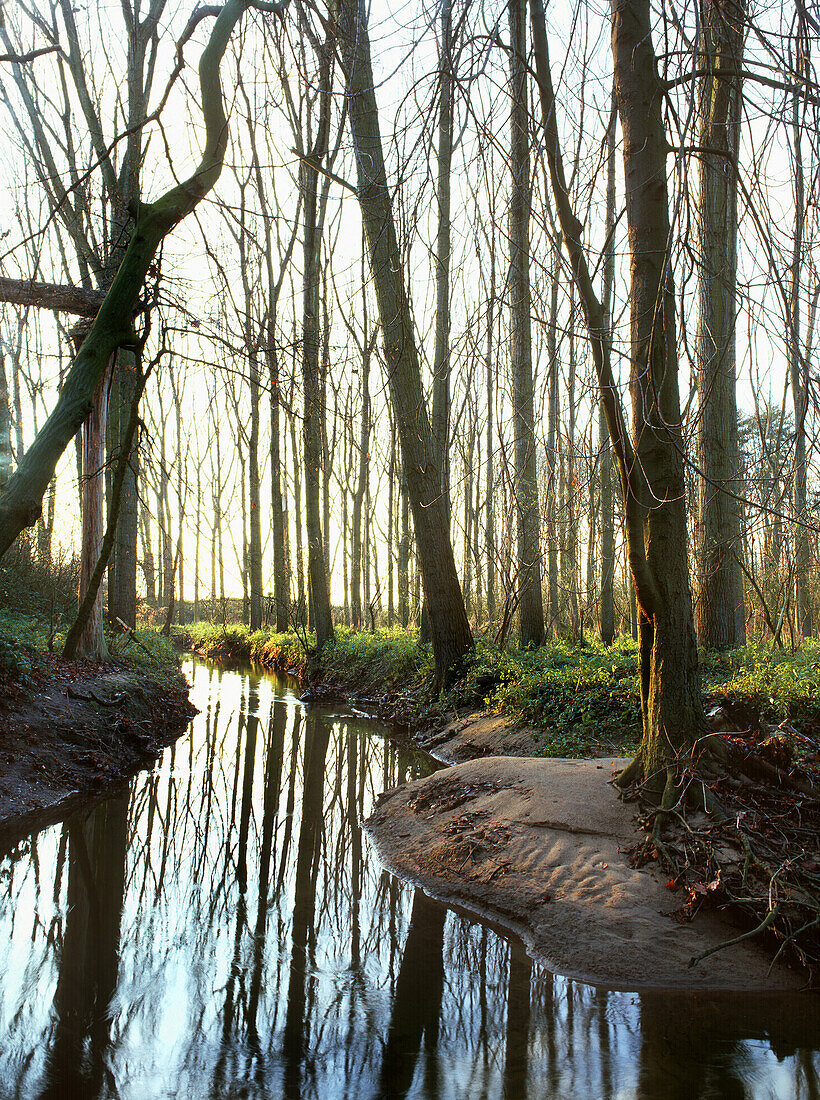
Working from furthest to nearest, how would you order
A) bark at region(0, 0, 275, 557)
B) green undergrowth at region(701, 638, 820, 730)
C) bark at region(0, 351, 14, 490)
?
bark at region(0, 351, 14, 490) → green undergrowth at region(701, 638, 820, 730) → bark at region(0, 0, 275, 557)

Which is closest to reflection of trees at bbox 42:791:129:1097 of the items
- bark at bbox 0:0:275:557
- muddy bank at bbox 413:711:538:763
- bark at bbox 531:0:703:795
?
bark at bbox 0:0:275:557

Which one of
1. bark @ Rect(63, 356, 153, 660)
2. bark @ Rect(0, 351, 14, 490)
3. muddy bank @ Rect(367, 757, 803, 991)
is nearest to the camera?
muddy bank @ Rect(367, 757, 803, 991)

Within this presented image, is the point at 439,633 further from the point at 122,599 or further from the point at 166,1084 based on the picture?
the point at 166,1084

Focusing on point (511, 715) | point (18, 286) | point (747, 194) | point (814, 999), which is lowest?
point (814, 999)

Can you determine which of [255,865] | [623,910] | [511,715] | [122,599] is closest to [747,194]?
[623,910]

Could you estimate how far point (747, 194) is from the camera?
8.96 feet

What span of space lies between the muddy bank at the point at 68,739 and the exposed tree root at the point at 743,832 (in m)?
4.42

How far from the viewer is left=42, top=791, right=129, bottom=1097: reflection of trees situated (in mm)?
2707

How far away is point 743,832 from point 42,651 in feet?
26.4

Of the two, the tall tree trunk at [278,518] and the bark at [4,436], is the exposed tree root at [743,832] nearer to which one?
the bark at [4,436]

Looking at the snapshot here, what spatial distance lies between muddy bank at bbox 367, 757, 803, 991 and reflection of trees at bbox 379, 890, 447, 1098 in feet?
1.48

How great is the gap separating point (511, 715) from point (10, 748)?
502 centimetres

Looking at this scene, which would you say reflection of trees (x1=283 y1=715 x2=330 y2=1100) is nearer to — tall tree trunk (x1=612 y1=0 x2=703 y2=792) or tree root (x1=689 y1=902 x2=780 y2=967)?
tree root (x1=689 y1=902 x2=780 y2=967)

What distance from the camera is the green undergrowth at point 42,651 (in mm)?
7000
